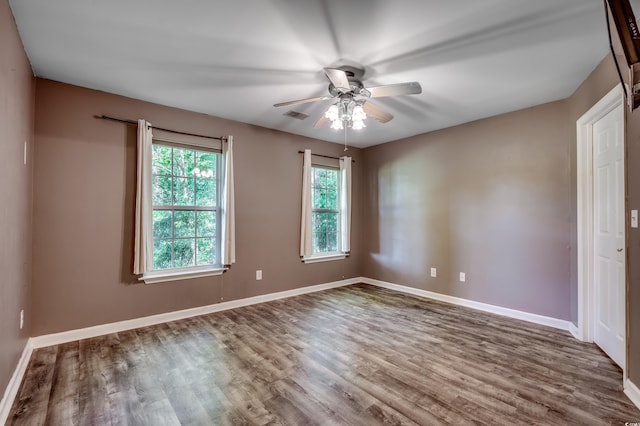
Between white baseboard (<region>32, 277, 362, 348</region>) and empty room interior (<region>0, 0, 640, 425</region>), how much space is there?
0.02m

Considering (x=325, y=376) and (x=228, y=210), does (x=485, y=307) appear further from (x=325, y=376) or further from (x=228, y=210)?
(x=228, y=210)

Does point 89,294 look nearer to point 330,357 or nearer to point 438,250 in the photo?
point 330,357

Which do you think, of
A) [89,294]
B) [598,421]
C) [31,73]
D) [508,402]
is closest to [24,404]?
[89,294]

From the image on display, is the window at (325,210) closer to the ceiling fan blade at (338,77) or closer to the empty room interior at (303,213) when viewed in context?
the empty room interior at (303,213)

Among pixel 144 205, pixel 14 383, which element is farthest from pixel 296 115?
pixel 14 383

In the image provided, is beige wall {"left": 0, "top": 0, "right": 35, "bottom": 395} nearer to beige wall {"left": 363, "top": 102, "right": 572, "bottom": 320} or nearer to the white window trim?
the white window trim

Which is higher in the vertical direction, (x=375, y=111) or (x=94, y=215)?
(x=375, y=111)

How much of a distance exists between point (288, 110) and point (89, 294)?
Result: 2898mm

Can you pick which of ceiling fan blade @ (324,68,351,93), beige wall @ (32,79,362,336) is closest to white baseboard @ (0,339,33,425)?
beige wall @ (32,79,362,336)

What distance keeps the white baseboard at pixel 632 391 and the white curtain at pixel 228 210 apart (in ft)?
12.3

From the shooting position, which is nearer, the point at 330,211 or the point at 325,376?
the point at 325,376

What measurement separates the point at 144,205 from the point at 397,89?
283 centimetres

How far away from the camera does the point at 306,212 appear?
4.61 m

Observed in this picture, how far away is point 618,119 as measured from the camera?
2.38 metres
